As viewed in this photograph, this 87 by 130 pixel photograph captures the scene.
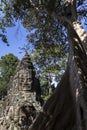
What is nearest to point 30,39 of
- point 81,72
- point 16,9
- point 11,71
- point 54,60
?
point 54,60

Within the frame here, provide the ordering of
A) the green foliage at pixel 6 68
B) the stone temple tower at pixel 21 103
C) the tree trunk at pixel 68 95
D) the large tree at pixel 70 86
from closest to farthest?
the large tree at pixel 70 86
the tree trunk at pixel 68 95
the stone temple tower at pixel 21 103
the green foliage at pixel 6 68

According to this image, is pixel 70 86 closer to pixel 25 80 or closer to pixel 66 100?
pixel 66 100

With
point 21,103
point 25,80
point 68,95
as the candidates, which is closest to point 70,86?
point 68,95

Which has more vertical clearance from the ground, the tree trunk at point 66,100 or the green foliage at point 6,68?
the green foliage at point 6,68

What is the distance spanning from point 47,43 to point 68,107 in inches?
189

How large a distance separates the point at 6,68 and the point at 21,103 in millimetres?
22189

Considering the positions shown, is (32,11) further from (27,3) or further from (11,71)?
(11,71)

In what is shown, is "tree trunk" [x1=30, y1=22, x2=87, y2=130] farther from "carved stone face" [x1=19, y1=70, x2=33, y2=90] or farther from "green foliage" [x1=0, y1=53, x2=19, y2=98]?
"green foliage" [x1=0, y1=53, x2=19, y2=98]

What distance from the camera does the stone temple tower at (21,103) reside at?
12.2 m

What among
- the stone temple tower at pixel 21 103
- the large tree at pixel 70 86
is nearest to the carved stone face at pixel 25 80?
the stone temple tower at pixel 21 103

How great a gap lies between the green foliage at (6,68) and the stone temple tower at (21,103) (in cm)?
2066

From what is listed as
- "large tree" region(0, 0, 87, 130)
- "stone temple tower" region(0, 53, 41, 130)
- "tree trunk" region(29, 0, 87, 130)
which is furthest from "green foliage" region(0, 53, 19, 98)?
"tree trunk" region(29, 0, 87, 130)

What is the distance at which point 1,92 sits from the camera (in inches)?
1361

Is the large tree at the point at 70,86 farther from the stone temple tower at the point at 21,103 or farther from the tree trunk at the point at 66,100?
the stone temple tower at the point at 21,103
